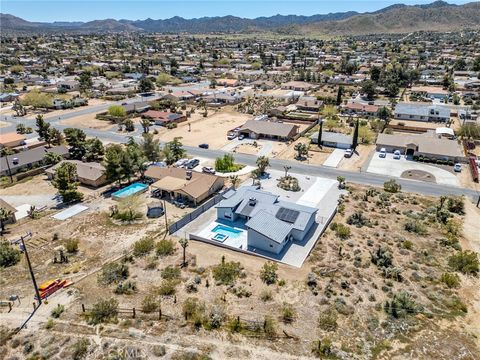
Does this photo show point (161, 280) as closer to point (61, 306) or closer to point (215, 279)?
point (215, 279)

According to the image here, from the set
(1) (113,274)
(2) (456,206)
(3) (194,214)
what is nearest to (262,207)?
(3) (194,214)

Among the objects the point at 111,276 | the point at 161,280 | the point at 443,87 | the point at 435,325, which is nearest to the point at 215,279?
the point at 161,280

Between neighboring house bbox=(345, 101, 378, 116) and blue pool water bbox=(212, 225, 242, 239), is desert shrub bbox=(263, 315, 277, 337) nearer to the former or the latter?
blue pool water bbox=(212, 225, 242, 239)

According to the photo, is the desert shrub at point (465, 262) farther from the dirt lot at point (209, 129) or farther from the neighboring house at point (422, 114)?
the neighboring house at point (422, 114)

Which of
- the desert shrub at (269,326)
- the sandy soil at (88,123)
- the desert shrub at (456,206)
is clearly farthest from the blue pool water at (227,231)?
the sandy soil at (88,123)

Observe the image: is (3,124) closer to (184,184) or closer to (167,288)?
(184,184)

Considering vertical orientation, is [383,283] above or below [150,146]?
below
